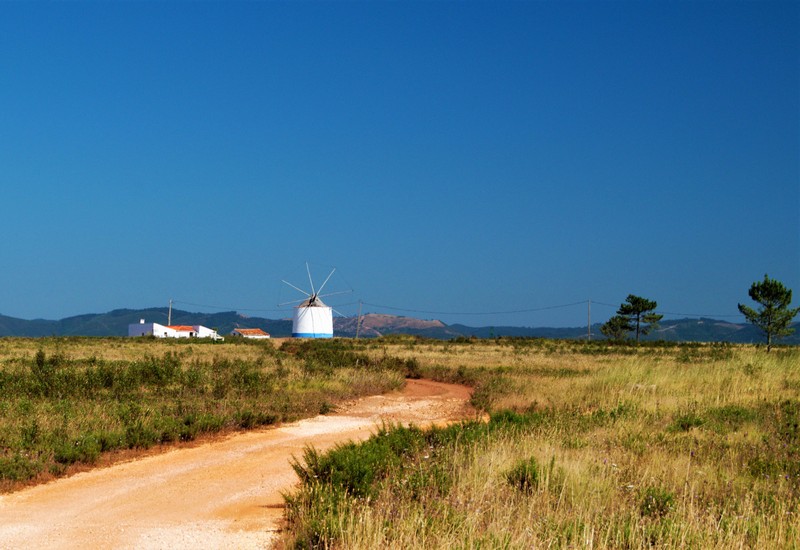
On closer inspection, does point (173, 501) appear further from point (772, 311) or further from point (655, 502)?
point (772, 311)

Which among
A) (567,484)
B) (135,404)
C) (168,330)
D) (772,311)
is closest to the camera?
(567,484)

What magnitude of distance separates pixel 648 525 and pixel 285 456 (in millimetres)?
7400

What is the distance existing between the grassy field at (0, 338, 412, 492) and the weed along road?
1.83ft

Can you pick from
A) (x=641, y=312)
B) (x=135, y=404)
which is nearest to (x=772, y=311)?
(x=641, y=312)

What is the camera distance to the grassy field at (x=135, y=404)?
41.3 feet

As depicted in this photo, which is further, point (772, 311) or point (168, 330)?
point (168, 330)

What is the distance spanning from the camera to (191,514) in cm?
944

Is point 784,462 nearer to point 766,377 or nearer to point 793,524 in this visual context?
point 793,524

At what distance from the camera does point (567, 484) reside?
8.95 m

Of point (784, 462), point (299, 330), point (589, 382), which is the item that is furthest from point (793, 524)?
point (299, 330)

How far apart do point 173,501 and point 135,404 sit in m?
7.60

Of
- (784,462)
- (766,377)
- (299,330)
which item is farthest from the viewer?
(299,330)

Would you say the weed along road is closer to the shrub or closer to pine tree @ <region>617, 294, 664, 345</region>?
the shrub

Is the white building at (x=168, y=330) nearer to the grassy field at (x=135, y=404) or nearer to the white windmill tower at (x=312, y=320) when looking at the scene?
the white windmill tower at (x=312, y=320)
